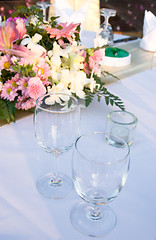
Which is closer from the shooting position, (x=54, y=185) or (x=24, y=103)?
(x=54, y=185)

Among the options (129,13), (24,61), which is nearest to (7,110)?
(24,61)

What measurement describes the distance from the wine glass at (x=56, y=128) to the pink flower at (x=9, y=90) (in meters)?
0.23

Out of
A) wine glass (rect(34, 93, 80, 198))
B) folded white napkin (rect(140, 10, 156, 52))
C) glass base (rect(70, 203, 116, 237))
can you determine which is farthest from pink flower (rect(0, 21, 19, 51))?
folded white napkin (rect(140, 10, 156, 52))

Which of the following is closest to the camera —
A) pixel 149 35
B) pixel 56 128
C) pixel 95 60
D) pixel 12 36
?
pixel 56 128

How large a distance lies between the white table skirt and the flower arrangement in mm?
85

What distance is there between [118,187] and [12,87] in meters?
0.50

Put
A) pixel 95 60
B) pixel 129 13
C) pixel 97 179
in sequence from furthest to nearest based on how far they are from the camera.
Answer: pixel 129 13 < pixel 95 60 < pixel 97 179

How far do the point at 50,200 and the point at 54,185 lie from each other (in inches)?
2.1

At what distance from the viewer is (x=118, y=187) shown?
0.54 metres

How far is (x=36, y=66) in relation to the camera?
92 cm

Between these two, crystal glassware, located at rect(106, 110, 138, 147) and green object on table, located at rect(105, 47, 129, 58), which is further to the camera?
green object on table, located at rect(105, 47, 129, 58)

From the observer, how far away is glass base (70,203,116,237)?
1.92 feet

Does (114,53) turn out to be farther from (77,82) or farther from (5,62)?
(5,62)

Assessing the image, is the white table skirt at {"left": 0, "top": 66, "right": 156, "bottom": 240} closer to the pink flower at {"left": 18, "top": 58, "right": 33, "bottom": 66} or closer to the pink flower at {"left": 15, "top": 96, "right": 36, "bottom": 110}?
the pink flower at {"left": 15, "top": 96, "right": 36, "bottom": 110}
